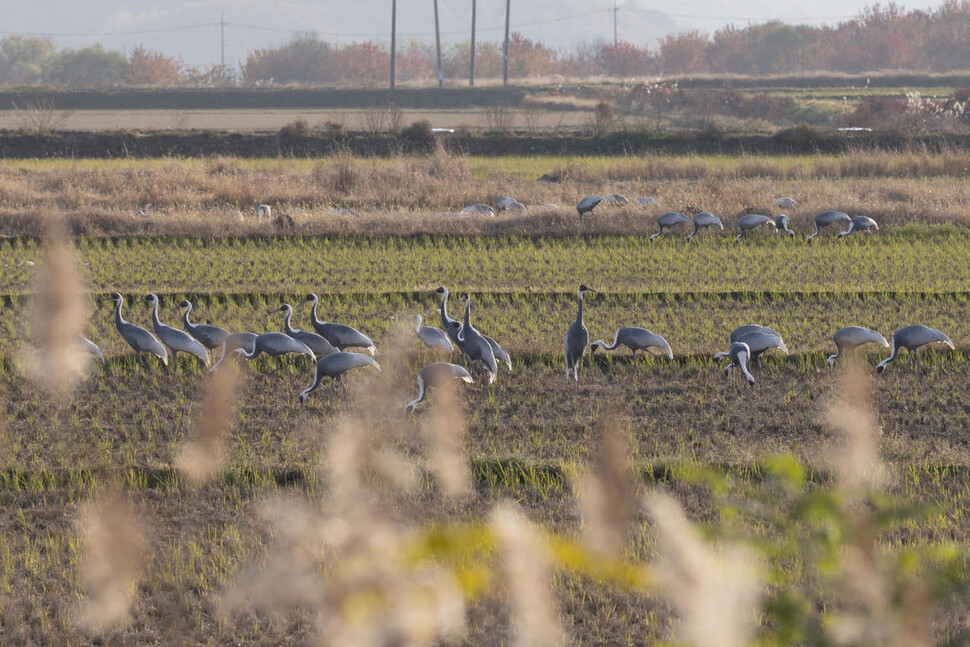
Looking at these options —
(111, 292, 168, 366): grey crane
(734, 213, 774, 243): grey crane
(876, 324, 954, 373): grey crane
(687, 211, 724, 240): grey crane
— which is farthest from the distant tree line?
(876, 324, 954, 373): grey crane

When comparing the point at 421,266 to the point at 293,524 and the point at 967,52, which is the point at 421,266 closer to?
the point at 293,524

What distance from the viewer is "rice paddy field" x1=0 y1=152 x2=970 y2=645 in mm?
1148

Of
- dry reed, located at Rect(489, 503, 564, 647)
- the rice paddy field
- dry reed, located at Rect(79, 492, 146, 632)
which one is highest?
dry reed, located at Rect(489, 503, 564, 647)

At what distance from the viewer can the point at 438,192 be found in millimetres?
22625

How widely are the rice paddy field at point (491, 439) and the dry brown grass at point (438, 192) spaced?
0.12m

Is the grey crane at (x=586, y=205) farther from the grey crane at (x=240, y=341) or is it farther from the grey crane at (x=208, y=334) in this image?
the grey crane at (x=240, y=341)

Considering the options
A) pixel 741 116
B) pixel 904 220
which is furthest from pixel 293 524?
pixel 741 116

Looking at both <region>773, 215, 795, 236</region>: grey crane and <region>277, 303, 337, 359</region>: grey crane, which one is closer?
<region>277, 303, 337, 359</region>: grey crane

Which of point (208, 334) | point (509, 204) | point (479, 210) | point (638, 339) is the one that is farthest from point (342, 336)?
point (509, 204)

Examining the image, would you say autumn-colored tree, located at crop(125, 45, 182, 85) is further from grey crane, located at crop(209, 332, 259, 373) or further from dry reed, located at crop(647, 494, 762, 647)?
dry reed, located at crop(647, 494, 762, 647)

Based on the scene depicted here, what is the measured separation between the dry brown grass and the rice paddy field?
0.40 feet

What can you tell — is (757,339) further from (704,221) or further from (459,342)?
(704,221)

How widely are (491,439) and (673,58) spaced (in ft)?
304

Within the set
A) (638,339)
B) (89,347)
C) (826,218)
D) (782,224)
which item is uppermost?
(826,218)
